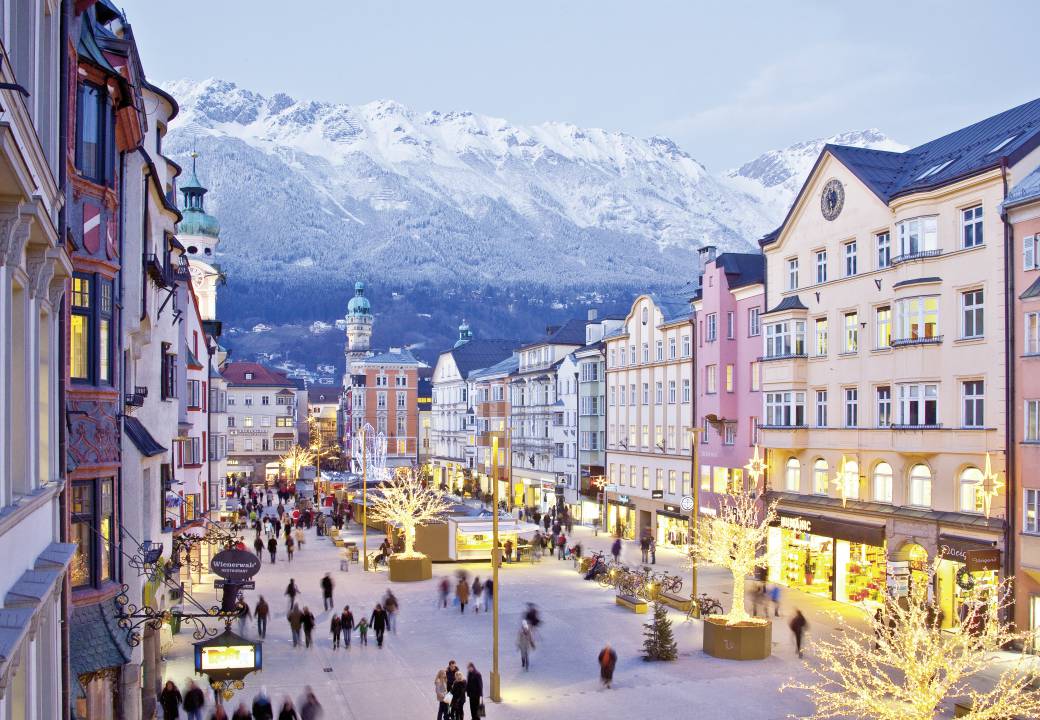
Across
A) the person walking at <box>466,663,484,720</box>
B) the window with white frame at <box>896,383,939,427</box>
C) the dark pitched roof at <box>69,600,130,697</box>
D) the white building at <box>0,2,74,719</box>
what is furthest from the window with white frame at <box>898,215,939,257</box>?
the white building at <box>0,2,74,719</box>

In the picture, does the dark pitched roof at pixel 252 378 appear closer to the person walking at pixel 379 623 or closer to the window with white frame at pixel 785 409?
the window with white frame at pixel 785 409

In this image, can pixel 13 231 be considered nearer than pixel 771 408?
Yes

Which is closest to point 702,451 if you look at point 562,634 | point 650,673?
point 562,634

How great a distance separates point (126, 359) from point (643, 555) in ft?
110

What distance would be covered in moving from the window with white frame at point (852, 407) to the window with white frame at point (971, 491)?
18.9 ft

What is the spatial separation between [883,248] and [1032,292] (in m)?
7.64

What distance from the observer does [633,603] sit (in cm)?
3606

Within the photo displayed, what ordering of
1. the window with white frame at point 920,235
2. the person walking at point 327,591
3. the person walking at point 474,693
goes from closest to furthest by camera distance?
the person walking at point 474,693
the window with white frame at point 920,235
the person walking at point 327,591

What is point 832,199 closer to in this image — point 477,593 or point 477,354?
point 477,593

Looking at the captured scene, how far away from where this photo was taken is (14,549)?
7848 millimetres

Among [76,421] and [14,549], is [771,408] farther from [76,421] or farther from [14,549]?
[14,549]

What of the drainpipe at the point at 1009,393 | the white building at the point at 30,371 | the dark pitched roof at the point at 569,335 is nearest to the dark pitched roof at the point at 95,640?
the white building at the point at 30,371

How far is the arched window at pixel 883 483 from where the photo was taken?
35250 millimetres

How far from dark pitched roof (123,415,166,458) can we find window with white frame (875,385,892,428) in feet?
83.4
